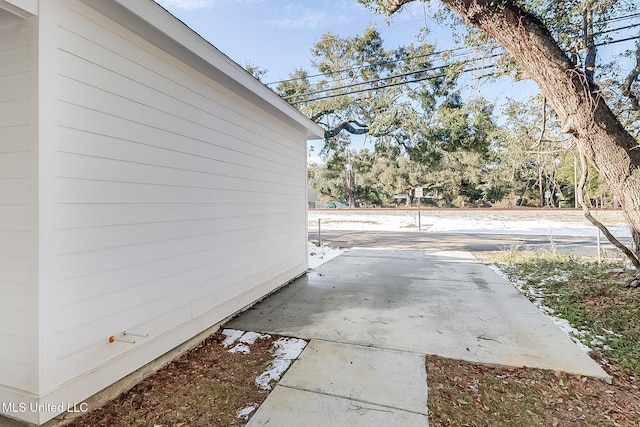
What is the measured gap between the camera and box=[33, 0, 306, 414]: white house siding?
1.84m

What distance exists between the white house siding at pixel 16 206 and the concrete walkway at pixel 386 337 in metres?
1.41

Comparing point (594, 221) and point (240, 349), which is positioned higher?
point (594, 221)

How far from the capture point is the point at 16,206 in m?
1.79

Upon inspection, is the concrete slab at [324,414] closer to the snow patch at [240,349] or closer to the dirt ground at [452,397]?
the dirt ground at [452,397]

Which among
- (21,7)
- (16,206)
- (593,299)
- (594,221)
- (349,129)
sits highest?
(349,129)

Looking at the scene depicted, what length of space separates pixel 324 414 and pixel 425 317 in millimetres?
1998

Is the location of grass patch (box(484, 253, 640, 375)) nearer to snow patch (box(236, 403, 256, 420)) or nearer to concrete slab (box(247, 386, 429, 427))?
concrete slab (box(247, 386, 429, 427))

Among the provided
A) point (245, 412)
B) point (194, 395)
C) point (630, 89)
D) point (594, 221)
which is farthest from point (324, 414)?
point (630, 89)

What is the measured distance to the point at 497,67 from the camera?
510cm

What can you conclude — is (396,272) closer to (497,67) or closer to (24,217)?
(497,67)

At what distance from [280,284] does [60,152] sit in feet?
11.2

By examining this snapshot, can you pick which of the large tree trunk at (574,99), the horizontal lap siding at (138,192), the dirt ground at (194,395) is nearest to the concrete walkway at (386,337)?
the dirt ground at (194,395)

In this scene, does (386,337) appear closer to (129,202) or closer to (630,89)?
(129,202)

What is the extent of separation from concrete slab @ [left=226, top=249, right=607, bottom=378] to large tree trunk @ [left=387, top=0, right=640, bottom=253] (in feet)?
5.72
